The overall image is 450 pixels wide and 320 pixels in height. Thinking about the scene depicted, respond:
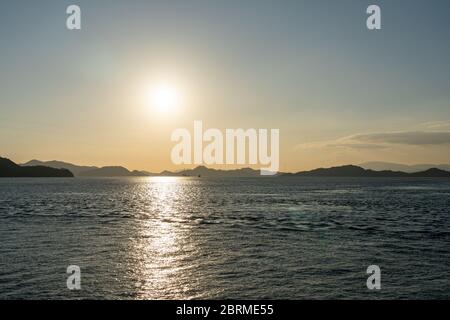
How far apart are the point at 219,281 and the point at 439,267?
55.5 feet

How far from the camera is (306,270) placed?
97.8 feet

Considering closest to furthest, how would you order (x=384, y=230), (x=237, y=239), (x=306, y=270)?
(x=306, y=270) < (x=237, y=239) < (x=384, y=230)

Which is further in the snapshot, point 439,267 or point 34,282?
point 439,267

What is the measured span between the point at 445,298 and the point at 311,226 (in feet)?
107

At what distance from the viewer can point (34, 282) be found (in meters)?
25.9
